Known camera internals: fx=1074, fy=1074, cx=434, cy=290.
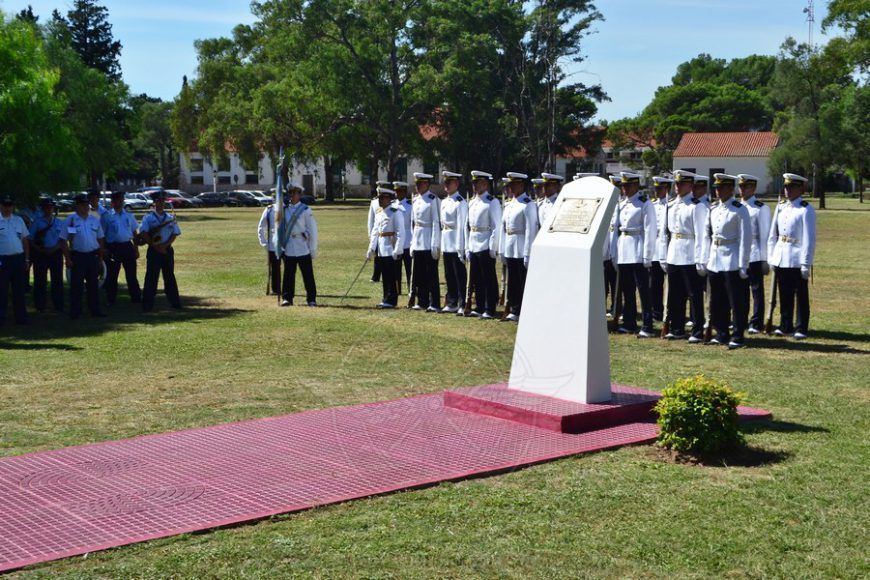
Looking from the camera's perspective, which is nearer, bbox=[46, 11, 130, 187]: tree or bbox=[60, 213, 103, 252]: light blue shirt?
bbox=[60, 213, 103, 252]: light blue shirt

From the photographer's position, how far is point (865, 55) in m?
58.1

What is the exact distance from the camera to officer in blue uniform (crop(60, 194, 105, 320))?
15875 millimetres

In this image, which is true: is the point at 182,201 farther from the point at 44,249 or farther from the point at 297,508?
the point at 297,508

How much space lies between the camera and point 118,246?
17938 millimetres

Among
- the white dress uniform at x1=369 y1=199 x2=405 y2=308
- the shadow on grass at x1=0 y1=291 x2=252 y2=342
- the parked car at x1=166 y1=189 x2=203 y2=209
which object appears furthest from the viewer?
the parked car at x1=166 y1=189 x2=203 y2=209

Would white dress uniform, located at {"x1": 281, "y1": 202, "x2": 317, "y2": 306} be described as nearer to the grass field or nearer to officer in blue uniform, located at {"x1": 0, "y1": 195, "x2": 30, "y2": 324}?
the grass field

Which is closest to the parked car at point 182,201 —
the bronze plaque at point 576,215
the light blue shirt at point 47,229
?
the light blue shirt at point 47,229

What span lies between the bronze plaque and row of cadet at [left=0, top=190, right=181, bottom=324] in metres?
8.92

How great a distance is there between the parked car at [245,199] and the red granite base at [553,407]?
68903 millimetres

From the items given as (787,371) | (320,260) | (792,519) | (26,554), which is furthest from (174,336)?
(320,260)

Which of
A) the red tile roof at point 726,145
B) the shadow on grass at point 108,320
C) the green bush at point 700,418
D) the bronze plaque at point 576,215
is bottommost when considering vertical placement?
the shadow on grass at point 108,320

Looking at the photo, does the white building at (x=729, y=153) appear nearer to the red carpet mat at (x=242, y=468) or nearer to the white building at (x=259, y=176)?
the white building at (x=259, y=176)

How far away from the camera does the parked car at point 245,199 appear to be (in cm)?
7675

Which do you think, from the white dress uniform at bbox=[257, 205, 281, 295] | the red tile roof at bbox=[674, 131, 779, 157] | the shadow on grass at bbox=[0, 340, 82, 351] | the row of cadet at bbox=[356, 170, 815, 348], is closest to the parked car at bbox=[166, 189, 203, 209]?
the red tile roof at bbox=[674, 131, 779, 157]
